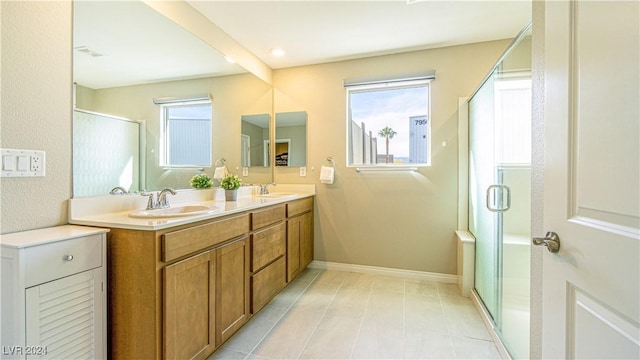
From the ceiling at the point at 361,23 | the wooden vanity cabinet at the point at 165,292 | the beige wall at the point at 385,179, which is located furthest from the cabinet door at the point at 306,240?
the ceiling at the point at 361,23

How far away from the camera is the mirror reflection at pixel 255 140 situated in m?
2.98

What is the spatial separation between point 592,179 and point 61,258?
6.01 ft

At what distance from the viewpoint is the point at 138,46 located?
179cm

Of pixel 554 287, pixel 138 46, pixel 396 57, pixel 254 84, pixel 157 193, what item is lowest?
pixel 554 287

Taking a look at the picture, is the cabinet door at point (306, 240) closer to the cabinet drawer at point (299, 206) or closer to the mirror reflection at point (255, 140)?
the cabinet drawer at point (299, 206)

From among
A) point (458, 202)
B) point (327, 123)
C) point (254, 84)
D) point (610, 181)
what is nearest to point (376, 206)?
point (458, 202)

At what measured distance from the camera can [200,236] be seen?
1.48m

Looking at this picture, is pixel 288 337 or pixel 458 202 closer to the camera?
pixel 288 337

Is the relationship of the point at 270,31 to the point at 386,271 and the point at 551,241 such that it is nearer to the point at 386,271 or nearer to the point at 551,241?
the point at 551,241

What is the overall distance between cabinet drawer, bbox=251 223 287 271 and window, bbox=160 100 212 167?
84 cm

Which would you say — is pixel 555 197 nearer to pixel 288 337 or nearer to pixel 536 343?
pixel 536 343

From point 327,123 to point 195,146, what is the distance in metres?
1.48

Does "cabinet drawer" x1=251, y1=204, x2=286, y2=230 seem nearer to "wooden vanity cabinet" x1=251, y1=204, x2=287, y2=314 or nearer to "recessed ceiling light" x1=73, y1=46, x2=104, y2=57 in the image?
"wooden vanity cabinet" x1=251, y1=204, x2=287, y2=314

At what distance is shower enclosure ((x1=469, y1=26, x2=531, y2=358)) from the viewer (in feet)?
5.17
